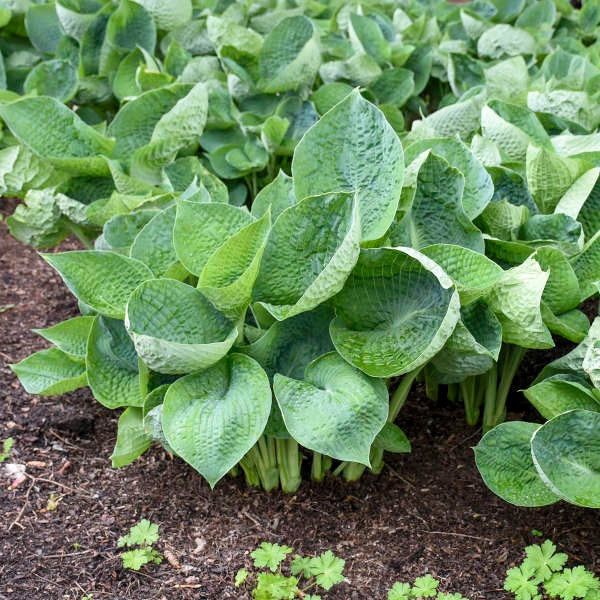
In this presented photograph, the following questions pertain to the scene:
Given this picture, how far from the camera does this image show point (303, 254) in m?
1.52

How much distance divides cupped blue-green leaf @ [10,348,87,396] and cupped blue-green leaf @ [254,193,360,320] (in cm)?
51

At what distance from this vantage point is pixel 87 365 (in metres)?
1.60

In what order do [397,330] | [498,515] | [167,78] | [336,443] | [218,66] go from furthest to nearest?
[218,66] → [167,78] → [498,515] → [397,330] → [336,443]

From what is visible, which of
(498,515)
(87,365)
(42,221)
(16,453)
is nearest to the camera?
(87,365)

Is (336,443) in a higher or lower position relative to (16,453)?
higher

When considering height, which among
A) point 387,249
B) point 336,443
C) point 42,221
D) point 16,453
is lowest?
point 16,453

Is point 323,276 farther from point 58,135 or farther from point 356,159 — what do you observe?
point 58,135

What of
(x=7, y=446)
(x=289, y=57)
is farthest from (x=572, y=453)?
(x=289, y=57)

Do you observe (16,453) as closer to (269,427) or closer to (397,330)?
(269,427)

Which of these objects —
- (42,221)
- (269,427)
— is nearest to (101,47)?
(42,221)

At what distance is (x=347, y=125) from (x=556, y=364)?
25.2 inches

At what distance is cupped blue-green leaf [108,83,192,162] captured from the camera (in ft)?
7.18

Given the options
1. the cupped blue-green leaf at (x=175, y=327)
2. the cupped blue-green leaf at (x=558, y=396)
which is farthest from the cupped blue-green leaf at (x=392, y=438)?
the cupped blue-green leaf at (x=175, y=327)

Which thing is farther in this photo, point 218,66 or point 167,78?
point 218,66
